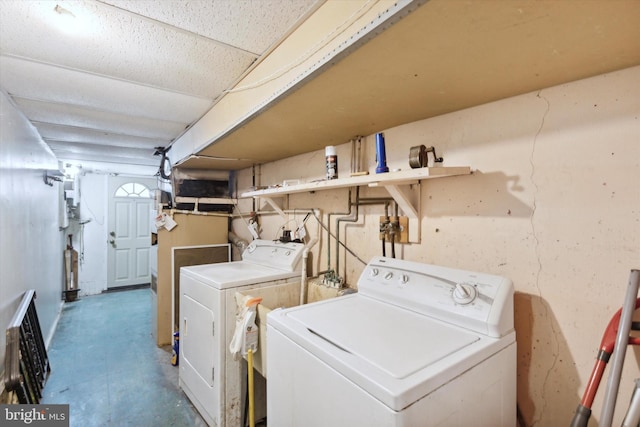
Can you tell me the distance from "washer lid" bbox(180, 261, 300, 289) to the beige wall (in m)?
1.10

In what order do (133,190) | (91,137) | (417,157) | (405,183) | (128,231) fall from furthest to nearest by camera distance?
1. (133,190)
2. (128,231)
3. (91,137)
4. (405,183)
5. (417,157)

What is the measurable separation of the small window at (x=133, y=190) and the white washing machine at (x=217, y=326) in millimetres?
4421

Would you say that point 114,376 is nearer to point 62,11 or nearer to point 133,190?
point 62,11

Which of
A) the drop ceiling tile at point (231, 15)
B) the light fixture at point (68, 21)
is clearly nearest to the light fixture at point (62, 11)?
the light fixture at point (68, 21)

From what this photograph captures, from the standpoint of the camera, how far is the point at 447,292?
1.17 meters

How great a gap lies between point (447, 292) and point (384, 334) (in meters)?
0.34

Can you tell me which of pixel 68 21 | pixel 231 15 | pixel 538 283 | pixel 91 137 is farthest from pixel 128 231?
pixel 538 283

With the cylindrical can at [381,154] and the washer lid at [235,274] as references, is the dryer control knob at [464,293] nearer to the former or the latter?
the cylindrical can at [381,154]

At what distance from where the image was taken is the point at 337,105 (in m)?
1.33

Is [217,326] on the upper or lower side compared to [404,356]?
lower

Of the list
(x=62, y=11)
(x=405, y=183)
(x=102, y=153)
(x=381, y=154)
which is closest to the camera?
(x=62, y=11)

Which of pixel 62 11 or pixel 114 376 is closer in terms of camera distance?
pixel 62 11

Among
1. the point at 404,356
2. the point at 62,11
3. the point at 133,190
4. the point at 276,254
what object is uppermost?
the point at 62,11

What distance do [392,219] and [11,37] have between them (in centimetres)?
203
